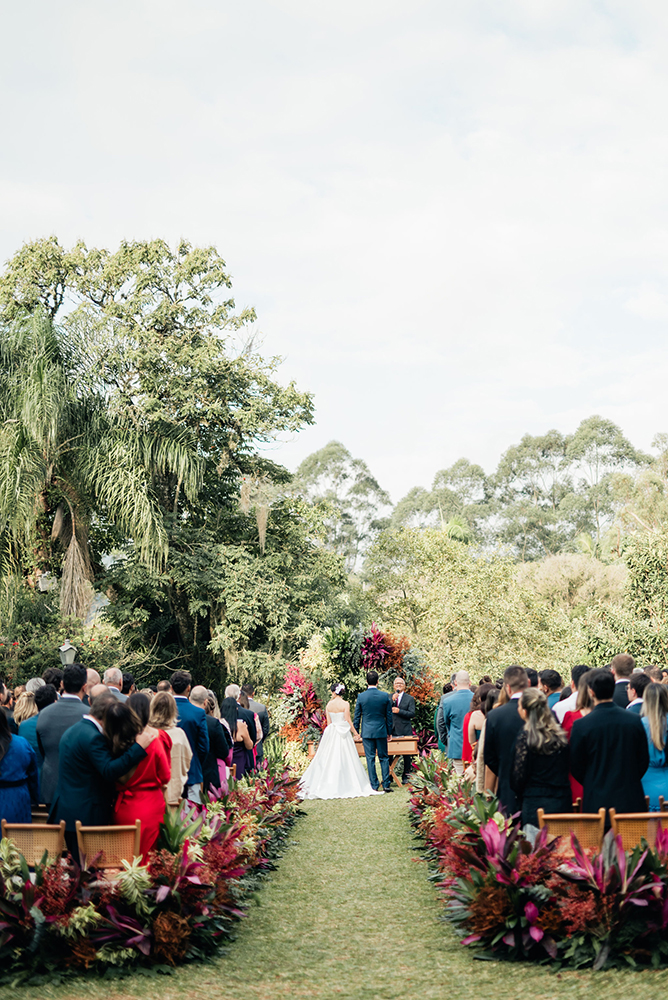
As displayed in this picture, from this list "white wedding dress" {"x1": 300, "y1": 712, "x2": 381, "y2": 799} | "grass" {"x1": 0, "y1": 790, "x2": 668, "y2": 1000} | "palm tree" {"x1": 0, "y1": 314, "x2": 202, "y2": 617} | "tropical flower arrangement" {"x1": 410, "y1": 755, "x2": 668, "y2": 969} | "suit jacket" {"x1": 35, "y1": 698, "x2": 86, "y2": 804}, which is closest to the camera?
"grass" {"x1": 0, "y1": 790, "x2": 668, "y2": 1000}

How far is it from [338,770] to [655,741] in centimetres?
982

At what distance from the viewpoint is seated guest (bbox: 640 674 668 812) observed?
625 centimetres

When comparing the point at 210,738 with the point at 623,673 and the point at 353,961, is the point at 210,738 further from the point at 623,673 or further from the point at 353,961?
the point at 623,673

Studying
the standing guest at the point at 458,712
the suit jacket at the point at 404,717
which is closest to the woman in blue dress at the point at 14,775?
the standing guest at the point at 458,712

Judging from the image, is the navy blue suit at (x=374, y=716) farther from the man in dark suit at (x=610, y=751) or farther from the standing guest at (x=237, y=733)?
the man in dark suit at (x=610, y=751)

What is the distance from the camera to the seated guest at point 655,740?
625 centimetres

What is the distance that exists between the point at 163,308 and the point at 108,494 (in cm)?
860

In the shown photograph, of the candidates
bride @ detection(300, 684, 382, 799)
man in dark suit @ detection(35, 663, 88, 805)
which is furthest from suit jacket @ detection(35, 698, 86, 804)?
bride @ detection(300, 684, 382, 799)

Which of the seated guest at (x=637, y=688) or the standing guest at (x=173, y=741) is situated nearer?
the standing guest at (x=173, y=741)

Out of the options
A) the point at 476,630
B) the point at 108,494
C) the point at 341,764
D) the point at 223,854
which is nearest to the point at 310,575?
the point at 476,630

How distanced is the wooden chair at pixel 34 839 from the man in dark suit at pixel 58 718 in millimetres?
1104

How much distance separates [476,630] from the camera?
28.5m

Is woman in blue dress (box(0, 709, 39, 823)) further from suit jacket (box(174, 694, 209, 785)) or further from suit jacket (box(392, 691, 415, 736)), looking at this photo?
suit jacket (box(392, 691, 415, 736))

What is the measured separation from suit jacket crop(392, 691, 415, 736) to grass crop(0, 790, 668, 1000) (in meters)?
6.28
